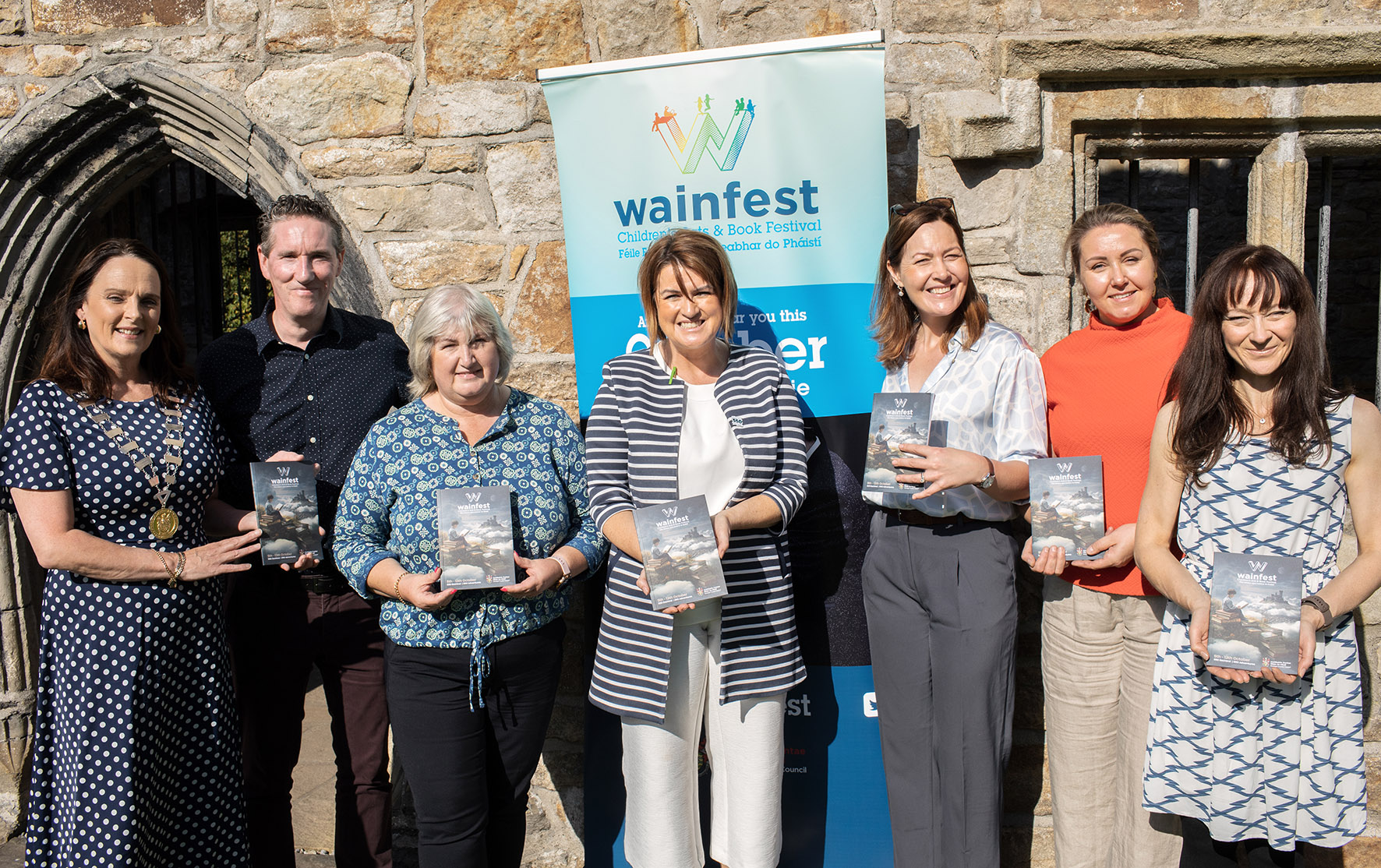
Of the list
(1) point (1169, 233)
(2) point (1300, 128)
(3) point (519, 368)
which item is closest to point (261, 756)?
(3) point (519, 368)

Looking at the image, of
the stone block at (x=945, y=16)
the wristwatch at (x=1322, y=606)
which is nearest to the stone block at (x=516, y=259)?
the stone block at (x=945, y=16)

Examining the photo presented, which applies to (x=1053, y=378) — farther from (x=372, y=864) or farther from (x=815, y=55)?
(x=372, y=864)

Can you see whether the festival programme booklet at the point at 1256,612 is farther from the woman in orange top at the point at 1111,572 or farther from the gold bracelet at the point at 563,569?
the gold bracelet at the point at 563,569

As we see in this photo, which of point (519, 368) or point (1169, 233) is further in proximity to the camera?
point (1169, 233)

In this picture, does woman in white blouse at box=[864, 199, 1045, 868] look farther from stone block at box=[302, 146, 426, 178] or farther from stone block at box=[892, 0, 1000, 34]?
stone block at box=[302, 146, 426, 178]

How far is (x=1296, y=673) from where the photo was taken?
2.03 m

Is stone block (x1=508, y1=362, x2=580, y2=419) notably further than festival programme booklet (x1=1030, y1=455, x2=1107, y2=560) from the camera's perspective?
Yes

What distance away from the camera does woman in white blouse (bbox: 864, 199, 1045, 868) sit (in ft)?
8.08

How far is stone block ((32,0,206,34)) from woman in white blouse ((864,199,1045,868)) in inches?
105

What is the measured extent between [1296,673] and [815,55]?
210 centimetres

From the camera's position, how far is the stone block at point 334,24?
10.8ft

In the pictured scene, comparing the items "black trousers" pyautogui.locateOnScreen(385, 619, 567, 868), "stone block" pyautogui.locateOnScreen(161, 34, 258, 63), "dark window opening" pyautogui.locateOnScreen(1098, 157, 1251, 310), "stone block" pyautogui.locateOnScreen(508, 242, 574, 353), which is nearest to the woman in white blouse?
"black trousers" pyautogui.locateOnScreen(385, 619, 567, 868)

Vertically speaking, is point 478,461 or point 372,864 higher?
point 478,461

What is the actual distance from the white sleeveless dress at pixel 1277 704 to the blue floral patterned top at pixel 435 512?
5.15 ft
